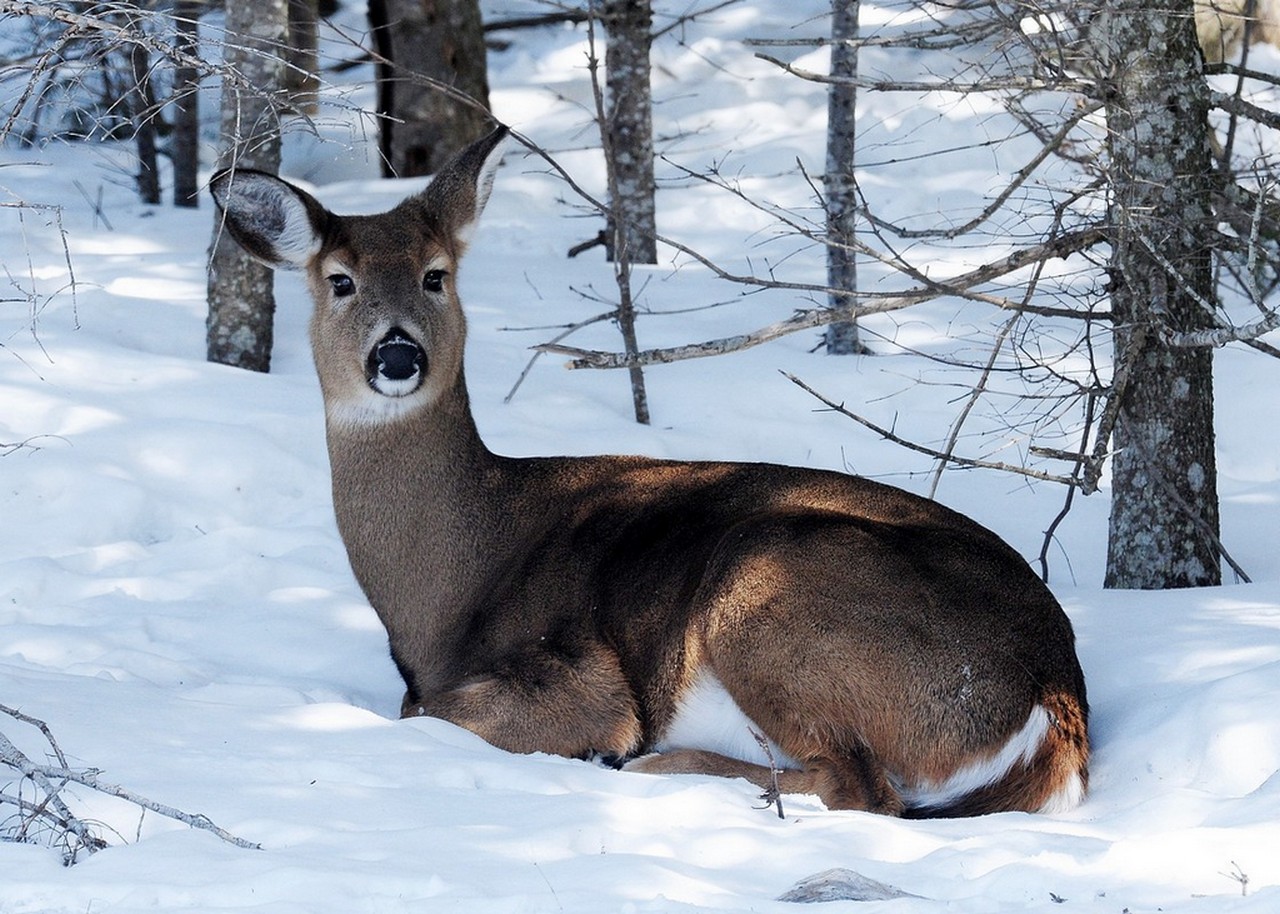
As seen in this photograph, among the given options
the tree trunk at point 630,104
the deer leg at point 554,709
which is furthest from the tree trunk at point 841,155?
the deer leg at point 554,709

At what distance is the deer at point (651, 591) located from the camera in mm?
4406

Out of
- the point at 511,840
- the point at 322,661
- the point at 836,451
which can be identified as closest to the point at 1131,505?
the point at 836,451

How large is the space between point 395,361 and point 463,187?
85 centimetres

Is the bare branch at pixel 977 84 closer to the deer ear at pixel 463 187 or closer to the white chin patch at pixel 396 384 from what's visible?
the deer ear at pixel 463 187

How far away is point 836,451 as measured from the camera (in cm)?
785

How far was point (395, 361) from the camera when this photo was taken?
533cm

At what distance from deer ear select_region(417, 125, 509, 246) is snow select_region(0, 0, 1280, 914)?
57.5 inches

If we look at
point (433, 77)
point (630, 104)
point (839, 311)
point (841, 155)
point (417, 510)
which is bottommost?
point (417, 510)

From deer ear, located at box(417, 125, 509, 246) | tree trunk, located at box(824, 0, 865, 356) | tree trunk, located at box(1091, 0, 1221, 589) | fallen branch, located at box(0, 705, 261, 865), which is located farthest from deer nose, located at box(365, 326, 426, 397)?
tree trunk, located at box(824, 0, 865, 356)

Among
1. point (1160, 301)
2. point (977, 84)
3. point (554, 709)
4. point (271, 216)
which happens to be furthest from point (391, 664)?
point (1160, 301)

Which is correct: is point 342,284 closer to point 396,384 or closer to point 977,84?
point 396,384

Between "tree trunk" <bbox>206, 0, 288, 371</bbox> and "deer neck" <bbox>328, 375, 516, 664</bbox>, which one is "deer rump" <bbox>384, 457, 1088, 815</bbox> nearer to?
"deer neck" <bbox>328, 375, 516, 664</bbox>

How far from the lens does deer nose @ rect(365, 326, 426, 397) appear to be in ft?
17.5

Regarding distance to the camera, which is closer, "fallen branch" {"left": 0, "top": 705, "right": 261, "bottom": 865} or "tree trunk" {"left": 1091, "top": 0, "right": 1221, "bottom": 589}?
"fallen branch" {"left": 0, "top": 705, "right": 261, "bottom": 865}
